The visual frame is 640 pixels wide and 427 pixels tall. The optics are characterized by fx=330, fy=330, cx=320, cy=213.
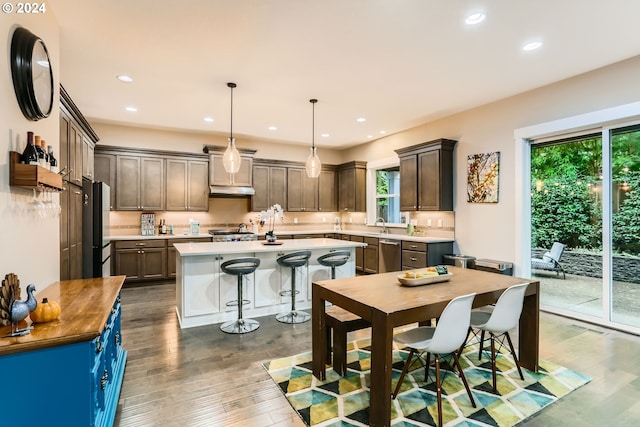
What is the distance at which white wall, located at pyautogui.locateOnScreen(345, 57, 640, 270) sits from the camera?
3682mm

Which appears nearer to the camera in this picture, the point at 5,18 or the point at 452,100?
the point at 5,18

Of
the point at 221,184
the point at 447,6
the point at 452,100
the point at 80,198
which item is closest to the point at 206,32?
the point at 447,6

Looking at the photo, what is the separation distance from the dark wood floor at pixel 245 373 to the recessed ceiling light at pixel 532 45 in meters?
2.94

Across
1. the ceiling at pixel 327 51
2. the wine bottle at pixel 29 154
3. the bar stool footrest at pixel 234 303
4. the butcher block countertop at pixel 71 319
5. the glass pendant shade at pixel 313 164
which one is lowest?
the bar stool footrest at pixel 234 303

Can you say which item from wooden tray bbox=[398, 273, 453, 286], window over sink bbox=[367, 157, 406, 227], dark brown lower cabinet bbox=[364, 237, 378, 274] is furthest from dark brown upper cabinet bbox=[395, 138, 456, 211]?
wooden tray bbox=[398, 273, 453, 286]

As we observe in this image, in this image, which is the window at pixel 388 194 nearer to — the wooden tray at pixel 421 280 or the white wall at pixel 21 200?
the wooden tray at pixel 421 280

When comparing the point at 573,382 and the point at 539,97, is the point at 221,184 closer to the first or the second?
the point at 539,97

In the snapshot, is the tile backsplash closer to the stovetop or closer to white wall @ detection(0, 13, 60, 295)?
the stovetop

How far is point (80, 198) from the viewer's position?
3.78 meters

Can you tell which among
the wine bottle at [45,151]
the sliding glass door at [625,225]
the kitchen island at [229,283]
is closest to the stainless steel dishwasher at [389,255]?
the kitchen island at [229,283]

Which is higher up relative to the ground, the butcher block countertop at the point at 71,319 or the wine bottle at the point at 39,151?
the wine bottle at the point at 39,151

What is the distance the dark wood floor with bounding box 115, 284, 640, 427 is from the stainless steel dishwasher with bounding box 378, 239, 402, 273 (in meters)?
2.26

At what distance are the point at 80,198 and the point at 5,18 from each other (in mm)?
2366

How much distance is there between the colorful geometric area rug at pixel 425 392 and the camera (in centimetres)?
213
